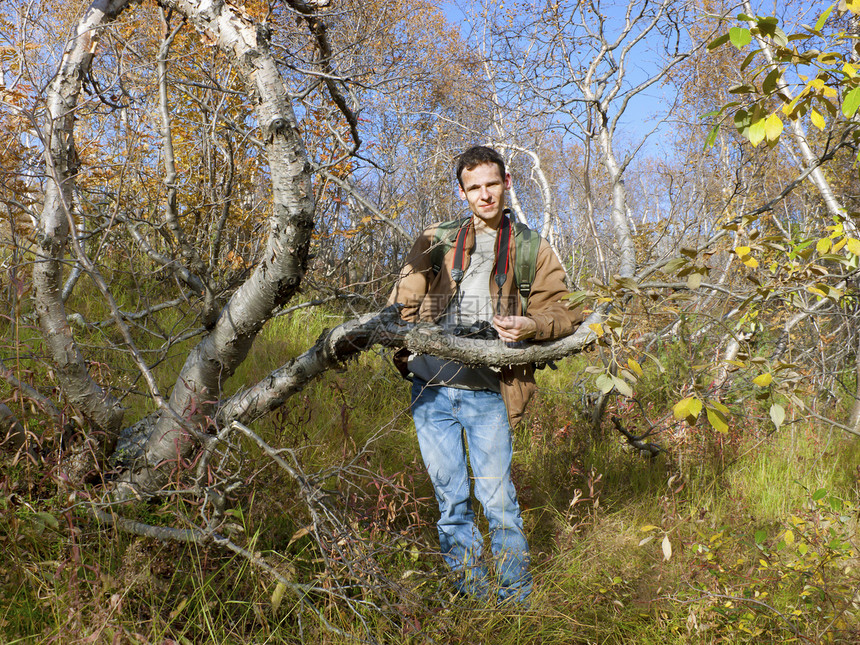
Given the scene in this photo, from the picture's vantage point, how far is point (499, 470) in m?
2.50

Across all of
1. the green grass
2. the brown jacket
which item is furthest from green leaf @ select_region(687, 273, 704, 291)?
the green grass

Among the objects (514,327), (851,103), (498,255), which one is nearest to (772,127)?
(851,103)

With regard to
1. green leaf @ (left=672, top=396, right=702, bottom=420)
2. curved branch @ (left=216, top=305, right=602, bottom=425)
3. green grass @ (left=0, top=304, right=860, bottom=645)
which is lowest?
green grass @ (left=0, top=304, right=860, bottom=645)

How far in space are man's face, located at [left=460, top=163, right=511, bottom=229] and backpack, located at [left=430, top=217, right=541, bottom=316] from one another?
0.10m

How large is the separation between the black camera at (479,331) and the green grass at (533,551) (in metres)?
0.48

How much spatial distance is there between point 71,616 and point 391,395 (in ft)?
10.4

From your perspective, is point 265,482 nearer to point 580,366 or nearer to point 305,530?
point 305,530

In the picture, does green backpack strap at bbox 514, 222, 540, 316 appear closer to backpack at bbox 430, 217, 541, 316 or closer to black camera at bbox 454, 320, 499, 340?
backpack at bbox 430, 217, 541, 316

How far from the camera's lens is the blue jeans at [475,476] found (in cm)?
247

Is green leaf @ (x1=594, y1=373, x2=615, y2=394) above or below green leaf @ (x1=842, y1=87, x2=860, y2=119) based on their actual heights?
below

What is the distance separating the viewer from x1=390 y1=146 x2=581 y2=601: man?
2.49 meters

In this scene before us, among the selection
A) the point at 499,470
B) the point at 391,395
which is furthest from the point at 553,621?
the point at 391,395

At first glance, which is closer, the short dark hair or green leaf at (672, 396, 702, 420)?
green leaf at (672, 396, 702, 420)

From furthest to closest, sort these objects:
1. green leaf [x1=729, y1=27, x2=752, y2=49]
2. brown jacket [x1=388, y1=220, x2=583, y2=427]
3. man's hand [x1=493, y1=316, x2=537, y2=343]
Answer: brown jacket [x1=388, y1=220, x2=583, y2=427] < man's hand [x1=493, y1=316, x2=537, y2=343] < green leaf [x1=729, y1=27, x2=752, y2=49]
